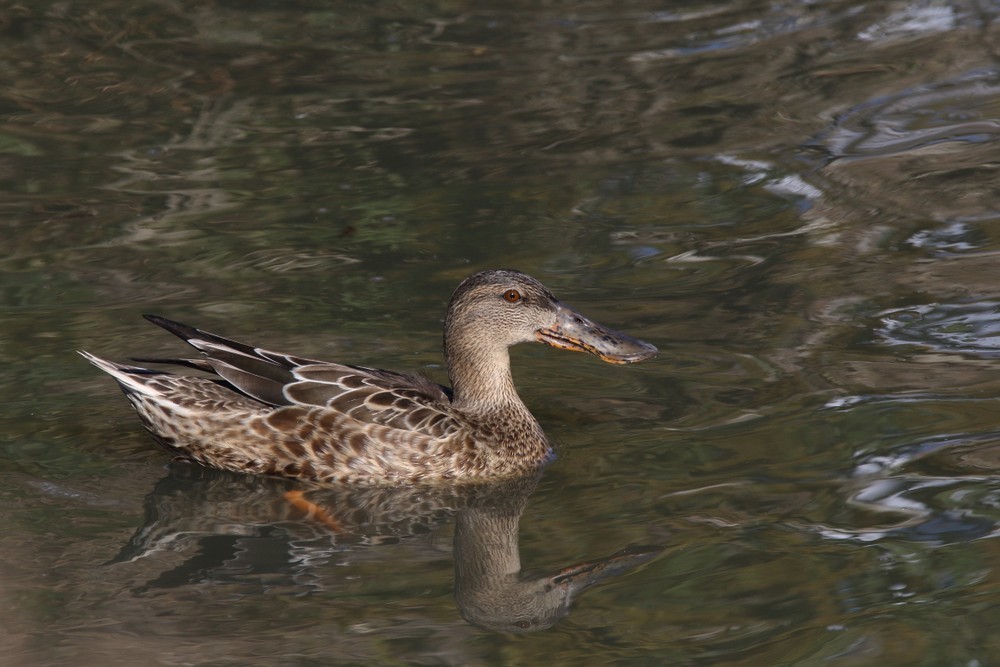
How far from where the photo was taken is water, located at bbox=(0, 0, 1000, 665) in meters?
6.11

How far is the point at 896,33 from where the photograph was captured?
586 inches

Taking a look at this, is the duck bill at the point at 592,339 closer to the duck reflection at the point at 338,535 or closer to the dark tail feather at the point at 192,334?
the duck reflection at the point at 338,535

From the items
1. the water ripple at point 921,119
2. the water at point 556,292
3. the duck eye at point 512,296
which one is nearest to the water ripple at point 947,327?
the water at point 556,292

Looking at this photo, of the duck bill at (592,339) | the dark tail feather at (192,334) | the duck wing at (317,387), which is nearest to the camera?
the dark tail feather at (192,334)

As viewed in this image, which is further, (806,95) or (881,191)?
(806,95)

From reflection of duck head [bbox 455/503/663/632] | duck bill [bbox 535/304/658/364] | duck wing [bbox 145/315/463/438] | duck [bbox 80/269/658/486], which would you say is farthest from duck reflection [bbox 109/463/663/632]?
duck bill [bbox 535/304/658/364]

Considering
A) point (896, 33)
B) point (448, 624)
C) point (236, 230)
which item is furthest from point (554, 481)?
point (896, 33)

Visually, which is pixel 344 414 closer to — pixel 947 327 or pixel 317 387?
pixel 317 387

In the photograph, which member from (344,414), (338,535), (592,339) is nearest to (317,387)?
(344,414)

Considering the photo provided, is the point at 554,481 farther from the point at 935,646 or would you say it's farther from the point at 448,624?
the point at 935,646

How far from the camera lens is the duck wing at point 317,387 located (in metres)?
7.75

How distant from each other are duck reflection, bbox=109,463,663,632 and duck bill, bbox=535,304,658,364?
Result: 0.74 m

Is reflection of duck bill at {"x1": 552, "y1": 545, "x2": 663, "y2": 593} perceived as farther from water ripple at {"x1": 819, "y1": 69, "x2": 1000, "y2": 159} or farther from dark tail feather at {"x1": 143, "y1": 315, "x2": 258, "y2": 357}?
water ripple at {"x1": 819, "y1": 69, "x2": 1000, "y2": 159}

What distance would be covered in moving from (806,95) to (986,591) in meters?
8.05
